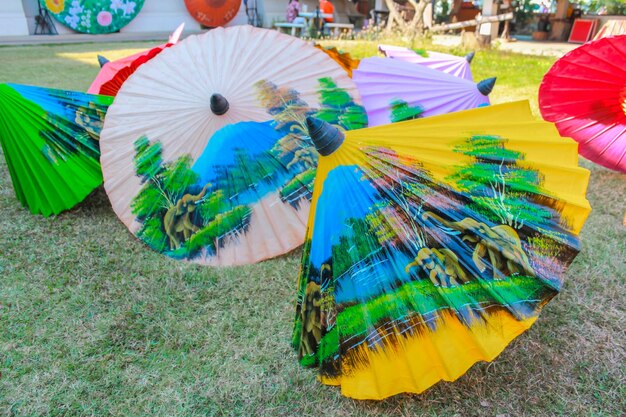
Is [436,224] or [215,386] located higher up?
[436,224]

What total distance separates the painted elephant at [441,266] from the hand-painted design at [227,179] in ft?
3.07

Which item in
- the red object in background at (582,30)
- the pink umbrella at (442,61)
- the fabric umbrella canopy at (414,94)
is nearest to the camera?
the fabric umbrella canopy at (414,94)

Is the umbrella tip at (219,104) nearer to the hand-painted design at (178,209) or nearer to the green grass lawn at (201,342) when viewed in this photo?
the hand-painted design at (178,209)

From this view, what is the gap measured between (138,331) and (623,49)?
9.07ft

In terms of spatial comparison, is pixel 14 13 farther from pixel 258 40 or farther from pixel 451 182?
pixel 451 182

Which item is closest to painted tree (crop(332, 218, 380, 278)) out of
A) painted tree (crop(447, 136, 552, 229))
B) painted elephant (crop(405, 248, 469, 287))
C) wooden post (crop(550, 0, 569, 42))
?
painted elephant (crop(405, 248, 469, 287))

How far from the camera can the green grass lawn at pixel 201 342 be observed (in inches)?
57.7

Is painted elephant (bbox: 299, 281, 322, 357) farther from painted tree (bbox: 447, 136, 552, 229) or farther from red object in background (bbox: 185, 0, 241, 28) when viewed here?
red object in background (bbox: 185, 0, 241, 28)

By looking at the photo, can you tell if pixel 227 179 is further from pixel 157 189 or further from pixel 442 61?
pixel 442 61

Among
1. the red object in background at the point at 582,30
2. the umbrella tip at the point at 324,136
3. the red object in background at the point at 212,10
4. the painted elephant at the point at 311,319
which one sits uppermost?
the umbrella tip at the point at 324,136

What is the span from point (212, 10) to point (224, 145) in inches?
428

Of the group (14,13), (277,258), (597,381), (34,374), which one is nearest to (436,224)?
(597,381)

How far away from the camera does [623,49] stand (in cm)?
260

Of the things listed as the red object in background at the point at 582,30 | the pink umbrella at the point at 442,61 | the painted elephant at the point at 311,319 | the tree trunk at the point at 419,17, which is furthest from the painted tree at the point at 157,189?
the red object in background at the point at 582,30
